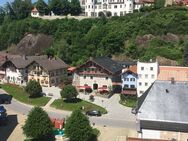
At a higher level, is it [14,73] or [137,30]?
[137,30]

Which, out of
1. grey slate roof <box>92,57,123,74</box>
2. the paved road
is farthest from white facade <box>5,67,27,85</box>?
grey slate roof <box>92,57,123,74</box>

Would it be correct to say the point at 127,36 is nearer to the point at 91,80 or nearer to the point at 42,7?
the point at 91,80

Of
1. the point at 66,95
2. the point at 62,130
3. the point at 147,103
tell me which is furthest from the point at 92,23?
the point at 147,103

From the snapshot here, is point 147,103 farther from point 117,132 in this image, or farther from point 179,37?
point 179,37

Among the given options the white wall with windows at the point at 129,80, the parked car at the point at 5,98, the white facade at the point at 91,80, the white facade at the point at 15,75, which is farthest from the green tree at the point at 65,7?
the white wall with windows at the point at 129,80

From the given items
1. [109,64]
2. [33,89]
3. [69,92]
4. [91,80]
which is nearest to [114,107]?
[69,92]

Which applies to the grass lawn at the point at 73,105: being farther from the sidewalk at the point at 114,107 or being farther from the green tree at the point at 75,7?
the green tree at the point at 75,7
